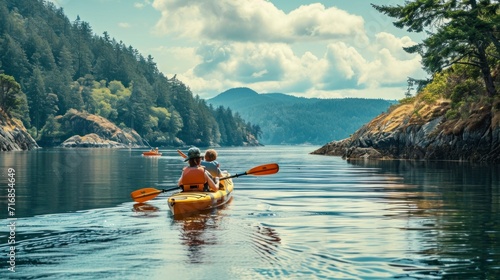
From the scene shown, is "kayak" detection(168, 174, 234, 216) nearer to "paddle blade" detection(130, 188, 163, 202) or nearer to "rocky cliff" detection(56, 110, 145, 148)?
"paddle blade" detection(130, 188, 163, 202)

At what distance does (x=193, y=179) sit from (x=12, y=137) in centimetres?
11394

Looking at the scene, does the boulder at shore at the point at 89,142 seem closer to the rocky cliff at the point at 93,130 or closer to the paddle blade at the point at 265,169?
the rocky cliff at the point at 93,130

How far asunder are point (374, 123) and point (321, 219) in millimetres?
63788

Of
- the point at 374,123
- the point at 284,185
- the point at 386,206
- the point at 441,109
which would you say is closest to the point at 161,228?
the point at 386,206

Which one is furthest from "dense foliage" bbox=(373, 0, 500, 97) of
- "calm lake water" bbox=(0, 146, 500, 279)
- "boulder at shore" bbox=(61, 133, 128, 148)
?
"boulder at shore" bbox=(61, 133, 128, 148)

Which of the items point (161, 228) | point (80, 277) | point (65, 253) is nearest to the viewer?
point (80, 277)

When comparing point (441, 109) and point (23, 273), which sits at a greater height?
point (441, 109)

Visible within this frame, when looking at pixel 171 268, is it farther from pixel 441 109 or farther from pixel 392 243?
pixel 441 109

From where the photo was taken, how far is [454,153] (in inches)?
2397

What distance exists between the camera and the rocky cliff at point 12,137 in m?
118

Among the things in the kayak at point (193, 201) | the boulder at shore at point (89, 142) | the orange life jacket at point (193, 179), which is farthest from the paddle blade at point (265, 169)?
the boulder at shore at point (89, 142)

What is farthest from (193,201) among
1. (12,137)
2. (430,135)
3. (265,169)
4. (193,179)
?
(12,137)

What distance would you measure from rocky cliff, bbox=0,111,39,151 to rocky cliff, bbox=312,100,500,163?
66.0m

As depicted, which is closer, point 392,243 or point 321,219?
point 392,243
